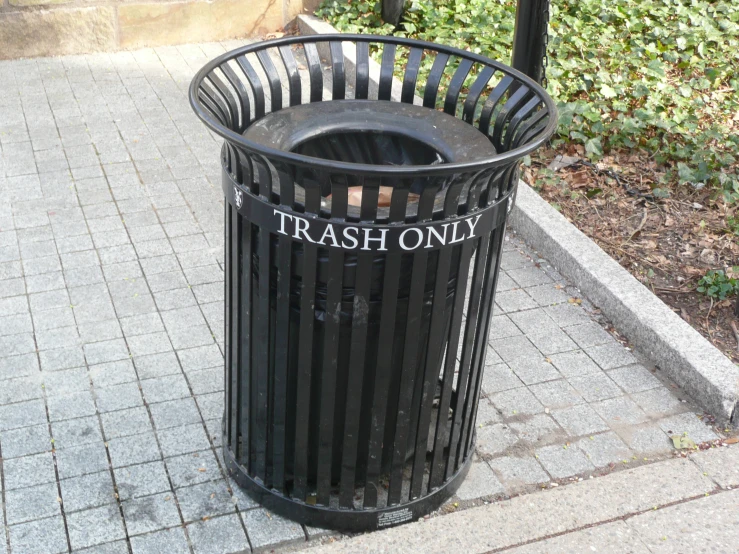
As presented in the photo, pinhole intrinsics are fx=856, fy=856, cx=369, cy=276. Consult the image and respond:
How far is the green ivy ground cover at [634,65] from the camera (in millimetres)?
5789

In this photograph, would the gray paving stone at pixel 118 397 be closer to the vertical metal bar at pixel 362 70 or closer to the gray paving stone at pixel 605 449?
the vertical metal bar at pixel 362 70

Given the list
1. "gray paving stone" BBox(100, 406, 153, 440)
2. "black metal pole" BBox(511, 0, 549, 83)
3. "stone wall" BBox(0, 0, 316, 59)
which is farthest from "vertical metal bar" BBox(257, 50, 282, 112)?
"stone wall" BBox(0, 0, 316, 59)

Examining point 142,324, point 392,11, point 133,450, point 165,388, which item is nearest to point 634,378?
point 165,388

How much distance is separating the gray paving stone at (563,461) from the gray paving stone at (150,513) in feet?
4.72

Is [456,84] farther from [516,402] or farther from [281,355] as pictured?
[516,402]

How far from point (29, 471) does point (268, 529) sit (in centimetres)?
96

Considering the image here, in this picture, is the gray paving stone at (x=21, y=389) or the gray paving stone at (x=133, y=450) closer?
the gray paving stone at (x=133, y=450)

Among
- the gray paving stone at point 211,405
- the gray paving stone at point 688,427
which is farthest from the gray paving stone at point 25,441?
the gray paving stone at point 688,427

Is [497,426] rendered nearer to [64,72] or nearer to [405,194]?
[405,194]

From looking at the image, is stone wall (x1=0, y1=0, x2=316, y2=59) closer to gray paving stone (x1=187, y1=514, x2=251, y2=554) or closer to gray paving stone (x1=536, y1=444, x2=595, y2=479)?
gray paving stone (x1=187, y1=514, x2=251, y2=554)

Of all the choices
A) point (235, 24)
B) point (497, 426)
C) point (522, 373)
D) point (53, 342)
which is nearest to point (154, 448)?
point (53, 342)

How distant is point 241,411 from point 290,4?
A: 5769 millimetres

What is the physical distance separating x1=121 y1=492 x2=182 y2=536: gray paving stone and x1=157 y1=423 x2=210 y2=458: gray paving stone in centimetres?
24

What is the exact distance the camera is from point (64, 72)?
6984 mm
